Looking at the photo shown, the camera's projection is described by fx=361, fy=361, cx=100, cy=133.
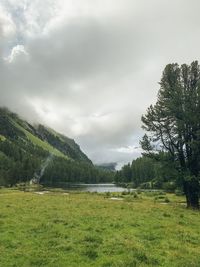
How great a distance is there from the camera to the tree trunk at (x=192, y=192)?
47.4m

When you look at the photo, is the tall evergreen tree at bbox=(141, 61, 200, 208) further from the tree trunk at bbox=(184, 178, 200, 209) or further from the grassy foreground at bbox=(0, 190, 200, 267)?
the grassy foreground at bbox=(0, 190, 200, 267)

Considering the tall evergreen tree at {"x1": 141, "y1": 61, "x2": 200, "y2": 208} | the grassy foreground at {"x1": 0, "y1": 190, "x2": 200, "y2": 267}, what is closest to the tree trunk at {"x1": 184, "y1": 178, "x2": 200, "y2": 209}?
the tall evergreen tree at {"x1": 141, "y1": 61, "x2": 200, "y2": 208}

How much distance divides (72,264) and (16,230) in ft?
30.3

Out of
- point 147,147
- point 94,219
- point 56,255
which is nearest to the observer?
point 56,255

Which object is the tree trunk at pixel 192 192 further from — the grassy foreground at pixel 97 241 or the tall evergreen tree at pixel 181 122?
the grassy foreground at pixel 97 241

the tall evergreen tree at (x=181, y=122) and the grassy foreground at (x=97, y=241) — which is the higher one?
the tall evergreen tree at (x=181, y=122)

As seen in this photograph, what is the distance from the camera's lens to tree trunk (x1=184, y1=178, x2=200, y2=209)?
156 feet

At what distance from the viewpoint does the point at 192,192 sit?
48812 mm

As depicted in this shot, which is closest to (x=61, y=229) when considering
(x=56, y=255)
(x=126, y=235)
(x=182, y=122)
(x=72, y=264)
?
(x=126, y=235)

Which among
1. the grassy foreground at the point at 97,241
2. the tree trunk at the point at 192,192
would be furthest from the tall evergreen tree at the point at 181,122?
the grassy foreground at the point at 97,241

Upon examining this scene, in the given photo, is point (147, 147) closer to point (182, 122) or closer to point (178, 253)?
point (182, 122)

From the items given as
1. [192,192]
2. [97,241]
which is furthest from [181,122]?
[97,241]

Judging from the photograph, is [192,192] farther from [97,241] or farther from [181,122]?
[97,241]

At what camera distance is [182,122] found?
47500 mm
